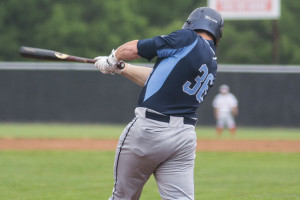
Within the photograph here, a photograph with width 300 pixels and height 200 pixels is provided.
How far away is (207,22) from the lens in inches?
189

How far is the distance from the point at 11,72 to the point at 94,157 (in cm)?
1392

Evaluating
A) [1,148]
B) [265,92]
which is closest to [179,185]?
[1,148]

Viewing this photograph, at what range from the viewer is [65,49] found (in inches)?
1740

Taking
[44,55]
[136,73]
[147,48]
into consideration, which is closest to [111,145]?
[44,55]

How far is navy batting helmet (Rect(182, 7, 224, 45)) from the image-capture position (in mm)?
4789

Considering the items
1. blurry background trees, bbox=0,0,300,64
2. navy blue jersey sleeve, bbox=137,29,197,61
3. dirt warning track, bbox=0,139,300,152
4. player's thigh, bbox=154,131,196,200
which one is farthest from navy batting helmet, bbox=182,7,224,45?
blurry background trees, bbox=0,0,300,64

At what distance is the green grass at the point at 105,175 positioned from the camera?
27.2 feet

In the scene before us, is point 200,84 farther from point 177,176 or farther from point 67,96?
point 67,96

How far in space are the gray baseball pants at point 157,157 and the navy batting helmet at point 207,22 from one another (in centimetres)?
75

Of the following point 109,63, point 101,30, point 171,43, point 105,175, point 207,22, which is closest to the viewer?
point 171,43

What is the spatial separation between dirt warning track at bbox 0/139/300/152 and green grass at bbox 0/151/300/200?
1120mm

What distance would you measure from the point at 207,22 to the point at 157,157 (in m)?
1.14

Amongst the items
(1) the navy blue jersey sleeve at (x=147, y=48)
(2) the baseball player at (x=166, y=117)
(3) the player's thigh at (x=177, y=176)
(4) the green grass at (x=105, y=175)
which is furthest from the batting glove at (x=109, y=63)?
(4) the green grass at (x=105, y=175)

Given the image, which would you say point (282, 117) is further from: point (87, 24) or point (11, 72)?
point (87, 24)
